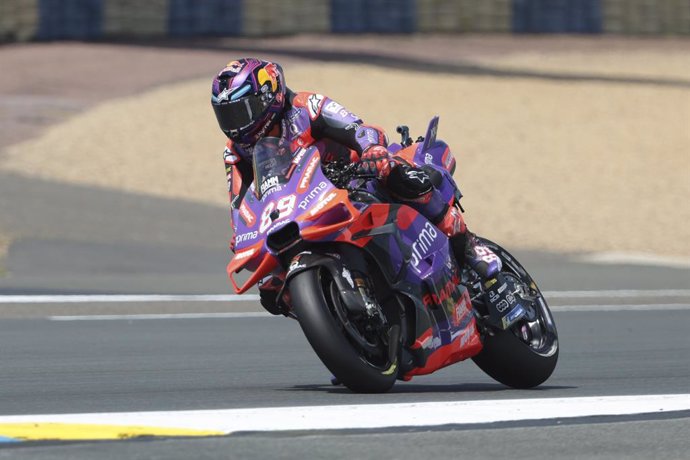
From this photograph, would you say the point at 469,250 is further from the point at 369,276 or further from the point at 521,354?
the point at 369,276

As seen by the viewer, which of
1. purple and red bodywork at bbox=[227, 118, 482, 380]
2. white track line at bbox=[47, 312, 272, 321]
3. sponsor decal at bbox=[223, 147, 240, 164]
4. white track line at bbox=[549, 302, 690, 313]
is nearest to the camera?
purple and red bodywork at bbox=[227, 118, 482, 380]

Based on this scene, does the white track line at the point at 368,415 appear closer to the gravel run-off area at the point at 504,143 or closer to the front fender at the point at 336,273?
the front fender at the point at 336,273

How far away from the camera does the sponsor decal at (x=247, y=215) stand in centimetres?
652

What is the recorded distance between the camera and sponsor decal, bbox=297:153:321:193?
646cm

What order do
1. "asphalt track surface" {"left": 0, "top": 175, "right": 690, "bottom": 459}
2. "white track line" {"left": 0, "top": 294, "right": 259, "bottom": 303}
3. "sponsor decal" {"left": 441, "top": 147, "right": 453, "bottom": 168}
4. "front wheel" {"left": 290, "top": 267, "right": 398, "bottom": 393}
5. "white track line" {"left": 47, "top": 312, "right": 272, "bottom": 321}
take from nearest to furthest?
"asphalt track surface" {"left": 0, "top": 175, "right": 690, "bottom": 459}
"front wheel" {"left": 290, "top": 267, "right": 398, "bottom": 393}
"sponsor decal" {"left": 441, "top": 147, "right": 453, "bottom": 168}
"white track line" {"left": 47, "top": 312, "right": 272, "bottom": 321}
"white track line" {"left": 0, "top": 294, "right": 259, "bottom": 303}

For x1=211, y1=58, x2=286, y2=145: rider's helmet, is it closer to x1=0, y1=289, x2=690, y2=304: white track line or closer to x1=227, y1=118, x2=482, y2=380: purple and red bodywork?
x1=227, y1=118, x2=482, y2=380: purple and red bodywork

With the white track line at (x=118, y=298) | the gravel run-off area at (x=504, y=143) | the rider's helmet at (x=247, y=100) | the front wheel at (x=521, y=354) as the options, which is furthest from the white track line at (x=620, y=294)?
the rider's helmet at (x=247, y=100)

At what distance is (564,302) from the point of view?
13.2 meters

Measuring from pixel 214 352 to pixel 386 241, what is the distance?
2747mm

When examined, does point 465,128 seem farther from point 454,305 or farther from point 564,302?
point 454,305

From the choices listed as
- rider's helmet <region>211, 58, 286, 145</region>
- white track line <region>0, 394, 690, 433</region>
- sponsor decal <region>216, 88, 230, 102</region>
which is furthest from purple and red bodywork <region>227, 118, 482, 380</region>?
white track line <region>0, 394, 690, 433</region>

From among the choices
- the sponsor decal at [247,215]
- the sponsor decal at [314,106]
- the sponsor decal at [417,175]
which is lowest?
the sponsor decal at [247,215]

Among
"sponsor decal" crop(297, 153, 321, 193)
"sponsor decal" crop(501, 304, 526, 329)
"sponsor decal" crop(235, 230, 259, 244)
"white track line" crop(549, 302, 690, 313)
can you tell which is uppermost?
"sponsor decal" crop(297, 153, 321, 193)

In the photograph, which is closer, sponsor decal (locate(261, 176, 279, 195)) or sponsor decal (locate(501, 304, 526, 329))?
sponsor decal (locate(261, 176, 279, 195))
